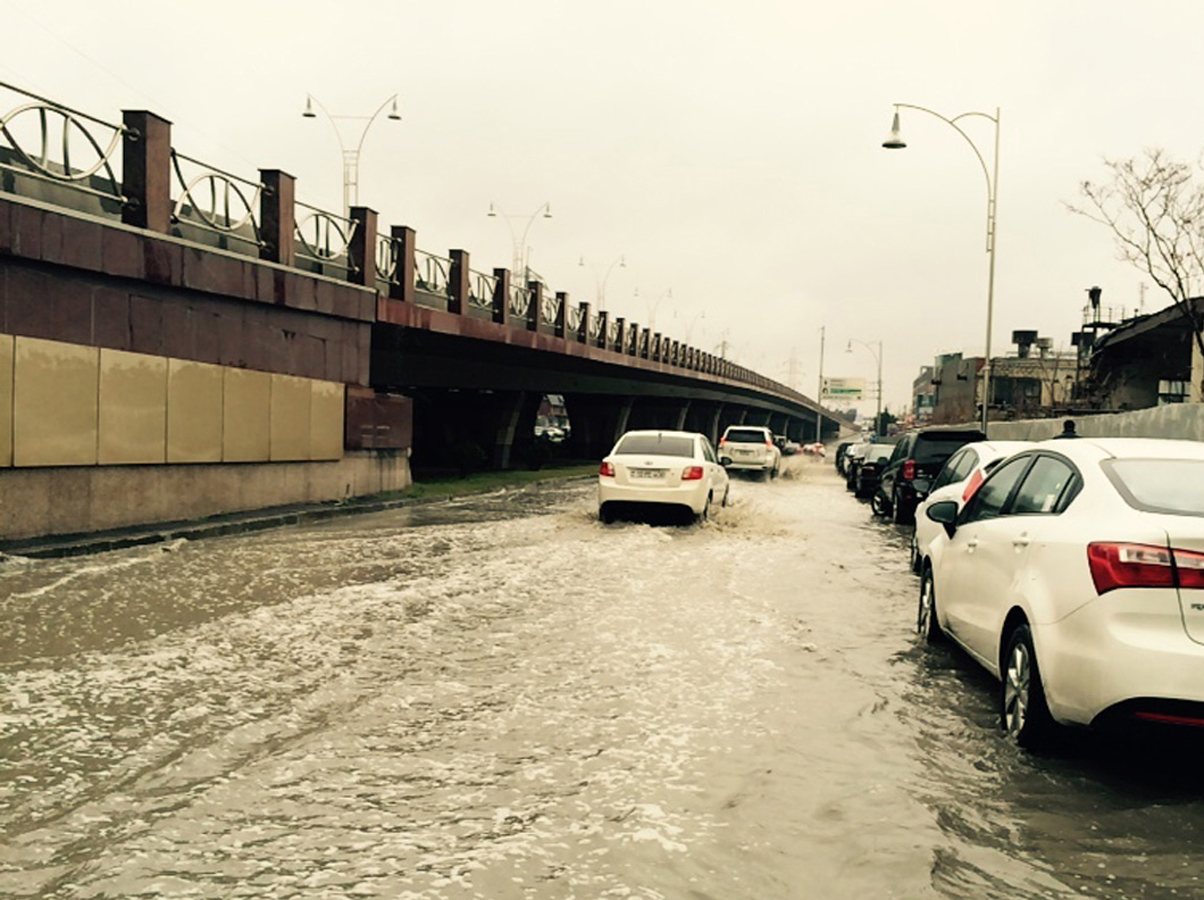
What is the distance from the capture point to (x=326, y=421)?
2081cm

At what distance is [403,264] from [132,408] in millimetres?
9890

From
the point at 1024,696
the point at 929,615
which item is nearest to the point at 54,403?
the point at 929,615

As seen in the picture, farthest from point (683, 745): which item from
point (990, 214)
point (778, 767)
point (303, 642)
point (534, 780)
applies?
point (990, 214)

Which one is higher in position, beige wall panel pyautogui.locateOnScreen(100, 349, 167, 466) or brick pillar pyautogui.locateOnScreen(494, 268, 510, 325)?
brick pillar pyautogui.locateOnScreen(494, 268, 510, 325)

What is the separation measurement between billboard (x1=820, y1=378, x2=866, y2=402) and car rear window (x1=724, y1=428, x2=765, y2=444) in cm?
9686

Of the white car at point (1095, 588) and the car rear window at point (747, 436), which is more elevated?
the car rear window at point (747, 436)

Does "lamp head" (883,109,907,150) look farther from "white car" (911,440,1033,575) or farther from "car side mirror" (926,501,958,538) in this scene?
"car side mirror" (926,501,958,538)

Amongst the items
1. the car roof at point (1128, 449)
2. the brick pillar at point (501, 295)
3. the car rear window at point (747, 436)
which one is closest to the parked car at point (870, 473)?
the car rear window at point (747, 436)

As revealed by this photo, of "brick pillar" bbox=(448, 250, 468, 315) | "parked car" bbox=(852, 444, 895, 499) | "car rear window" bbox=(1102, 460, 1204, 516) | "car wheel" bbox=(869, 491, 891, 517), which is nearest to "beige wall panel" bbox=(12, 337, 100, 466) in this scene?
"car rear window" bbox=(1102, 460, 1204, 516)

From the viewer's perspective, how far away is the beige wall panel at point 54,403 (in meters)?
13.6

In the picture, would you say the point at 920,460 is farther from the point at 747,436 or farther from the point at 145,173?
the point at 747,436

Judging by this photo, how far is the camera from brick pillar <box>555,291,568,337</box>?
3659 centimetres

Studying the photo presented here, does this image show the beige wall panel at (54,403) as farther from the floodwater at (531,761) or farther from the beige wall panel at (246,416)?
the floodwater at (531,761)

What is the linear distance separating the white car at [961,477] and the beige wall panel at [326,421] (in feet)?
36.8
